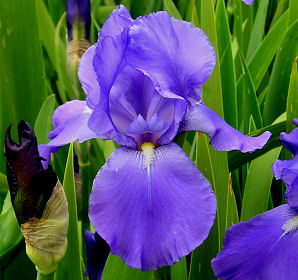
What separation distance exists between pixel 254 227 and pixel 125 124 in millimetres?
195

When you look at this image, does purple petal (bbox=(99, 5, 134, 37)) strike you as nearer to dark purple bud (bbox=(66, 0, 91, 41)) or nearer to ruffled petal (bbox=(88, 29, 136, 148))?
ruffled petal (bbox=(88, 29, 136, 148))

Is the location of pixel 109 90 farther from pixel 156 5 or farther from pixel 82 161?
pixel 156 5

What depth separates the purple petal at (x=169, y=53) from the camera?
1.78 feet

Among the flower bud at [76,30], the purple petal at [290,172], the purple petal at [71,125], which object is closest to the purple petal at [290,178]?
the purple petal at [290,172]

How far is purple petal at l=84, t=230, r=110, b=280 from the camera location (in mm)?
670

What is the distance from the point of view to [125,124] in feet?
1.98

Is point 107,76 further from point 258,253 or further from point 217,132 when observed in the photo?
point 258,253

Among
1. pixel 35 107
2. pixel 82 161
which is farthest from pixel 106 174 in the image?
pixel 35 107

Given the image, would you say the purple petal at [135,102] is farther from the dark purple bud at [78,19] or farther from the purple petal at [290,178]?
the dark purple bud at [78,19]

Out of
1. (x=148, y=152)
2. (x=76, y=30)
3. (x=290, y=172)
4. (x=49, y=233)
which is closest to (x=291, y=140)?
(x=290, y=172)

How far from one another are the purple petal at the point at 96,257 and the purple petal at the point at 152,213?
20 centimetres

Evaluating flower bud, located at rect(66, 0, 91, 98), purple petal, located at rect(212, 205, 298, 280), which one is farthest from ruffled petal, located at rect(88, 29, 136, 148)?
flower bud, located at rect(66, 0, 91, 98)

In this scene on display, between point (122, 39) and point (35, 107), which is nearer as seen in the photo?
point (122, 39)

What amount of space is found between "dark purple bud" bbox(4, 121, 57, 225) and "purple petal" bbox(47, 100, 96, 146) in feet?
0.43
